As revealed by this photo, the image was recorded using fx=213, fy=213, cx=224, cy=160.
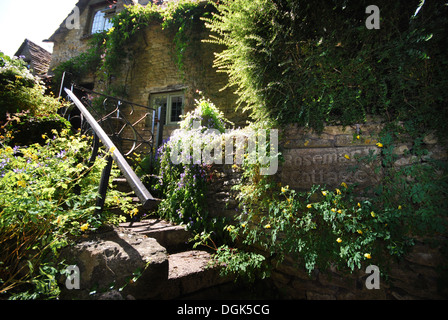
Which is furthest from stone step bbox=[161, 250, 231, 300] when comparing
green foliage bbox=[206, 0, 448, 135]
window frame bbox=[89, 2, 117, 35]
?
window frame bbox=[89, 2, 117, 35]

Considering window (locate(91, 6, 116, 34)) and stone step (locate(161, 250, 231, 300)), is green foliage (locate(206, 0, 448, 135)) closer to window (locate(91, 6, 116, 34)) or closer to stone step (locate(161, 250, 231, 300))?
stone step (locate(161, 250, 231, 300))

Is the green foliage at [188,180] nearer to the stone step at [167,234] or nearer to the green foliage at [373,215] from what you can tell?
the stone step at [167,234]

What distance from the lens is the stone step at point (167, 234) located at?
2547mm

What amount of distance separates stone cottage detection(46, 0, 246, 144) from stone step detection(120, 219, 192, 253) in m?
3.57

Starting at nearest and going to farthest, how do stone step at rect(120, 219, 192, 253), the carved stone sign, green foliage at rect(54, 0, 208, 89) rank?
the carved stone sign < stone step at rect(120, 219, 192, 253) < green foliage at rect(54, 0, 208, 89)

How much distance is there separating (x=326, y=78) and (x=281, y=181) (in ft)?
4.10

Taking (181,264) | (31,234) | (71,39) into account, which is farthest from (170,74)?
(31,234)

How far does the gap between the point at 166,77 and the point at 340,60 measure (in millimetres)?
5898

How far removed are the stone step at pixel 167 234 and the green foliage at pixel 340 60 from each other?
1.83 m

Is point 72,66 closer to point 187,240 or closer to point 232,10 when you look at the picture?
point 232,10

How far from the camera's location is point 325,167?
2398mm

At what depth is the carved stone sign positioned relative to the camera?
7.24 ft

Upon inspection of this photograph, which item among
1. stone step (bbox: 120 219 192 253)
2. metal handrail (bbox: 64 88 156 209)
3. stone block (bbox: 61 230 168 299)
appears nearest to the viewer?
stone block (bbox: 61 230 168 299)
